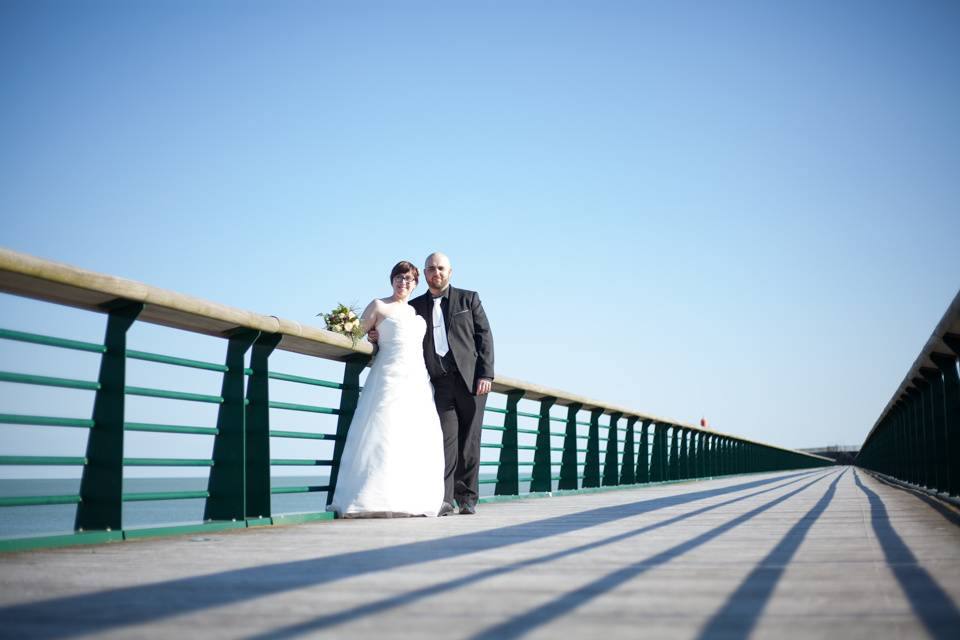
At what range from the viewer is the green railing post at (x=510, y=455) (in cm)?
892

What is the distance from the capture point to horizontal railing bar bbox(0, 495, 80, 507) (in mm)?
3339

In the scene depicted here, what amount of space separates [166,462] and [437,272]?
8.13 ft

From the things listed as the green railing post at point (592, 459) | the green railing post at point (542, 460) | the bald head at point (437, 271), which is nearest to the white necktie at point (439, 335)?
the bald head at point (437, 271)

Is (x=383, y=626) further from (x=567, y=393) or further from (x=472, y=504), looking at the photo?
(x=567, y=393)

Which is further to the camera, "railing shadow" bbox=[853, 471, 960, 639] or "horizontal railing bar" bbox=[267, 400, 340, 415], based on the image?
"horizontal railing bar" bbox=[267, 400, 340, 415]

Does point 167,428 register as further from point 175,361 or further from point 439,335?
point 439,335

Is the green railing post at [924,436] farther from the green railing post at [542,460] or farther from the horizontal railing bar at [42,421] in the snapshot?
the horizontal railing bar at [42,421]

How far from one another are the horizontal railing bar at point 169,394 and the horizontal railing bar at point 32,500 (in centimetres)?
49

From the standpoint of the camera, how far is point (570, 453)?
1102 centimetres

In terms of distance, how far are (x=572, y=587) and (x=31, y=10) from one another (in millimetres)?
99684

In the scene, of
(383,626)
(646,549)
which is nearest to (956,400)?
(646,549)

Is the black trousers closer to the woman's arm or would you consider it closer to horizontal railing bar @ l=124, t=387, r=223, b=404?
the woman's arm

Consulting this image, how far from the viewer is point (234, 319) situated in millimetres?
4734

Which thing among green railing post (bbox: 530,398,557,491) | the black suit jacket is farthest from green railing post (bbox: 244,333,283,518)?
green railing post (bbox: 530,398,557,491)
